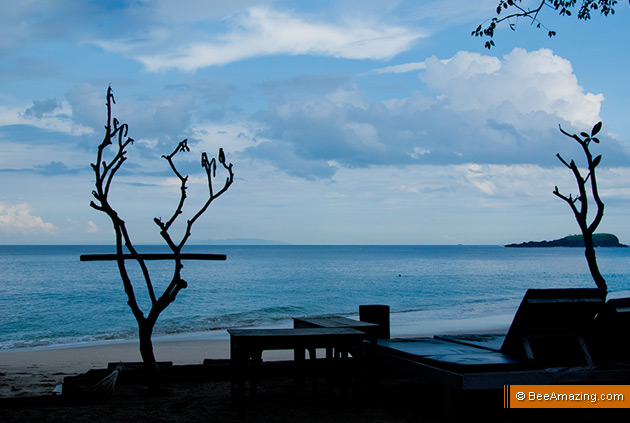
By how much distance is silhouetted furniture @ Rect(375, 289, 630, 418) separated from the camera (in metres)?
5.11

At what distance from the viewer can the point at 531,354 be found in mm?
5488

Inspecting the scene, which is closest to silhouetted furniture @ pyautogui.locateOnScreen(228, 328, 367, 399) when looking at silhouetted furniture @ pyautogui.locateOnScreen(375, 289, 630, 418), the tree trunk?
silhouetted furniture @ pyautogui.locateOnScreen(375, 289, 630, 418)

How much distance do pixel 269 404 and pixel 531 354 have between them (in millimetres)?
2540

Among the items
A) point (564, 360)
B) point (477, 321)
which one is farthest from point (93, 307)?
point (564, 360)

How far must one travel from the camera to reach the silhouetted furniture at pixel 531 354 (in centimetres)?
511

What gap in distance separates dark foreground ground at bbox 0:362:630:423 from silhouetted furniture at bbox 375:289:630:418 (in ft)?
1.24

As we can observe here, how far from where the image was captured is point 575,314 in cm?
573

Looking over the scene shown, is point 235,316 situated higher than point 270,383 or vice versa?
point 270,383

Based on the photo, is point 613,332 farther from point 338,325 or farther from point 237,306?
point 237,306

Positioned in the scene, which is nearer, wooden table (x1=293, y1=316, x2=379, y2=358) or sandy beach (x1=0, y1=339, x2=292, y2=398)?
wooden table (x1=293, y1=316, x2=379, y2=358)

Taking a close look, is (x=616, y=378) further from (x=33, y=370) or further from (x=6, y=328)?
(x=6, y=328)

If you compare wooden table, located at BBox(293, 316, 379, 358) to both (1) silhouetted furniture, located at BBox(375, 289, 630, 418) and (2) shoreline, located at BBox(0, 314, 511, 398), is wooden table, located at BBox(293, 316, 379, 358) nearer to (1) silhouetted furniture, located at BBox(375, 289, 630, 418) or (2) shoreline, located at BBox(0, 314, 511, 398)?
(1) silhouetted furniture, located at BBox(375, 289, 630, 418)

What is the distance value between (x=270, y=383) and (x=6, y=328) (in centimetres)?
1939

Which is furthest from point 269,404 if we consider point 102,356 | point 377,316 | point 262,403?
point 102,356
